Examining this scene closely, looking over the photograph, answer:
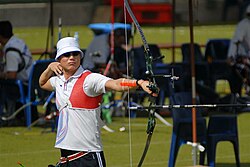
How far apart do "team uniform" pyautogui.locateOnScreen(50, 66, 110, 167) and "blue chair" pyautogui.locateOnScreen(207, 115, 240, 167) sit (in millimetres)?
3020

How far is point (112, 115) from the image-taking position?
15148mm

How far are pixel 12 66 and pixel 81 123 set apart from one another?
248 inches

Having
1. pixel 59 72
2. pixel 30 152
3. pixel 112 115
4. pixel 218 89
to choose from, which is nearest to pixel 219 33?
pixel 218 89

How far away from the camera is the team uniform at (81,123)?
26.3ft

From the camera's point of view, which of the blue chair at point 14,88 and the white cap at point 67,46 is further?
the blue chair at point 14,88

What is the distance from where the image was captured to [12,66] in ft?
46.6

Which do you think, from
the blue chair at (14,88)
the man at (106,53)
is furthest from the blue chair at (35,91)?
the man at (106,53)

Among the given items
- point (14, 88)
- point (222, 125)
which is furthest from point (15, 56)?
point (222, 125)

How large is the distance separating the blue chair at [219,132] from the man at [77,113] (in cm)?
298

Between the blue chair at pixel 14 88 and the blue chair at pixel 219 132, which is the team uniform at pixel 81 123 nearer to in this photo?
the blue chair at pixel 219 132

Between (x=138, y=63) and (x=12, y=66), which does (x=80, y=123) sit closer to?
(x=12, y=66)

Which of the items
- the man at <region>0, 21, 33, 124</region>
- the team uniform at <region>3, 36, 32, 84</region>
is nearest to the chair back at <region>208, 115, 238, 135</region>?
the man at <region>0, 21, 33, 124</region>

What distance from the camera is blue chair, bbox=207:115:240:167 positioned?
1094 centimetres

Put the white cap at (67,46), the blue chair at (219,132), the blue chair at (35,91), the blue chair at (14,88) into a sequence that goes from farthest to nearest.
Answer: the blue chair at (14,88), the blue chair at (35,91), the blue chair at (219,132), the white cap at (67,46)
